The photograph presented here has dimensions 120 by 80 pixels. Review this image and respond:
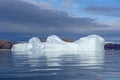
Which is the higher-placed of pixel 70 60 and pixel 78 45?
pixel 78 45

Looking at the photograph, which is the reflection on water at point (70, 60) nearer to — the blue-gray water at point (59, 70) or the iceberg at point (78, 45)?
the blue-gray water at point (59, 70)

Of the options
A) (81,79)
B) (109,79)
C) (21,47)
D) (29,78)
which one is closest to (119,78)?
Result: (109,79)

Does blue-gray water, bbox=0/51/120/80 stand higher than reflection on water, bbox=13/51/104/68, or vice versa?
reflection on water, bbox=13/51/104/68

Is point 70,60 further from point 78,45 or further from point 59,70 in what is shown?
point 78,45

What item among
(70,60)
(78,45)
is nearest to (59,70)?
(70,60)

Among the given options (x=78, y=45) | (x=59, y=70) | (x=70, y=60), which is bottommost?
(x=59, y=70)

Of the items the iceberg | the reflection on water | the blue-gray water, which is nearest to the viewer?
the blue-gray water

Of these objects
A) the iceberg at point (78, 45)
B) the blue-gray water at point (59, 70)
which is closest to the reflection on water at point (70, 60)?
the blue-gray water at point (59, 70)

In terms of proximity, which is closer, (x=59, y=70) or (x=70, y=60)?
(x=59, y=70)

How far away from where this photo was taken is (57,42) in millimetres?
70250

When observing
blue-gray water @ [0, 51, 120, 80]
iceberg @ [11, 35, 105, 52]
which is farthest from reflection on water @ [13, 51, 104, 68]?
iceberg @ [11, 35, 105, 52]

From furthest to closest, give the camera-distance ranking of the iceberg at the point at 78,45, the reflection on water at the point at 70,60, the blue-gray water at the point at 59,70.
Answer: the iceberg at the point at 78,45, the reflection on water at the point at 70,60, the blue-gray water at the point at 59,70

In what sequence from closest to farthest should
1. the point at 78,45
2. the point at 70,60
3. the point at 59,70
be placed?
1. the point at 59,70
2. the point at 70,60
3. the point at 78,45

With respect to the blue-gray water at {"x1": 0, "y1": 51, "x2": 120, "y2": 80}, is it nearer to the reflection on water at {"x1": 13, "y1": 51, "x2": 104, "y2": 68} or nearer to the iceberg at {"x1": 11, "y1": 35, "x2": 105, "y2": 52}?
the reflection on water at {"x1": 13, "y1": 51, "x2": 104, "y2": 68}
